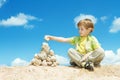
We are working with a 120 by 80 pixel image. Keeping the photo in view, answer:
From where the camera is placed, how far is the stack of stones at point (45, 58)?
1091 cm

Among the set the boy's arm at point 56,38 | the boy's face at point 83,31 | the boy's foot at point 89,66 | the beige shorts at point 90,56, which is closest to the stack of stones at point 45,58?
the boy's arm at point 56,38

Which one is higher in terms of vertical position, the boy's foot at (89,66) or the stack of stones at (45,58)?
the stack of stones at (45,58)

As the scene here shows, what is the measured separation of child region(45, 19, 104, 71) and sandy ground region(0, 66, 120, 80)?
0.91 feet

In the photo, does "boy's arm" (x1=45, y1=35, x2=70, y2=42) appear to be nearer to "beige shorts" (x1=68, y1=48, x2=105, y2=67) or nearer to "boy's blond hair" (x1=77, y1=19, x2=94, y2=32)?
"beige shorts" (x1=68, y1=48, x2=105, y2=67)

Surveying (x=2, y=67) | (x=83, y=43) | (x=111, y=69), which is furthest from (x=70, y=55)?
(x=2, y=67)

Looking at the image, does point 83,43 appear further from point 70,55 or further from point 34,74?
point 34,74

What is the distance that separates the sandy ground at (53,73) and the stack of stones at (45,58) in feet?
0.85

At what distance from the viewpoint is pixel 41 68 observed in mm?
10539

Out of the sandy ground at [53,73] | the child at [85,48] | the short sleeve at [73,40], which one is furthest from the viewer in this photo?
the short sleeve at [73,40]

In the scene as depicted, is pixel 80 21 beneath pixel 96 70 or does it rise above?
above

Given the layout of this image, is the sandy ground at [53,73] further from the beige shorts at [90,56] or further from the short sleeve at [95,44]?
the short sleeve at [95,44]

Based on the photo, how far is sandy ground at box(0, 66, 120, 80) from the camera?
10.1 meters

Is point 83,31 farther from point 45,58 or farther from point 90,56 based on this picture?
point 45,58

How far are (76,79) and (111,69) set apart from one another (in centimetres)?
184
